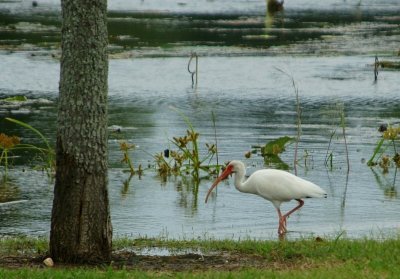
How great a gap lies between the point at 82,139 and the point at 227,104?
15.1 metres

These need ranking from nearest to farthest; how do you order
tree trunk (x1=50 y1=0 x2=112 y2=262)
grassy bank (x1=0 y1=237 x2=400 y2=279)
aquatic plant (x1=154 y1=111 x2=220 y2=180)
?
grassy bank (x1=0 y1=237 x2=400 y2=279)
tree trunk (x1=50 y1=0 x2=112 y2=262)
aquatic plant (x1=154 y1=111 x2=220 y2=180)

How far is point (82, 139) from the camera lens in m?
8.62

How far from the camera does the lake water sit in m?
13.2

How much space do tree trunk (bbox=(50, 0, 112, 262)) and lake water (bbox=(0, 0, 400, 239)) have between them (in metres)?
3.10

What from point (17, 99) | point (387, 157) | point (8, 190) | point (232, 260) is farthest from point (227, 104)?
point (232, 260)

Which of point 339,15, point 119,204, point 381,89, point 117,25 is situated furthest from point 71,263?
point 339,15

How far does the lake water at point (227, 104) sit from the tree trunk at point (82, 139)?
3.10 metres

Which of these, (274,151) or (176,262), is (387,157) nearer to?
(274,151)

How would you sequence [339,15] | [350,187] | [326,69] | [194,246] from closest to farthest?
[194,246]
[350,187]
[326,69]
[339,15]

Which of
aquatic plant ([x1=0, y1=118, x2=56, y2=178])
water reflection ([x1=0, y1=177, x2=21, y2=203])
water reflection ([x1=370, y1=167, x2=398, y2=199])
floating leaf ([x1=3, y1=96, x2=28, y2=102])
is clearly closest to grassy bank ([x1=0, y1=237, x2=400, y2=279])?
water reflection ([x1=0, y1=177, x2=21, y2=203])

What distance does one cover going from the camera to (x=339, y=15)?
158ft

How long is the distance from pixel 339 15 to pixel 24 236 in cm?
3810

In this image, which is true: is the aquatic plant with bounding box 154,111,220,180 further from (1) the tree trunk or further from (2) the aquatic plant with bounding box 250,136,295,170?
(1) the tree trunk

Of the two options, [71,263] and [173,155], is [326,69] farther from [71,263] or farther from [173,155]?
[71,263]
